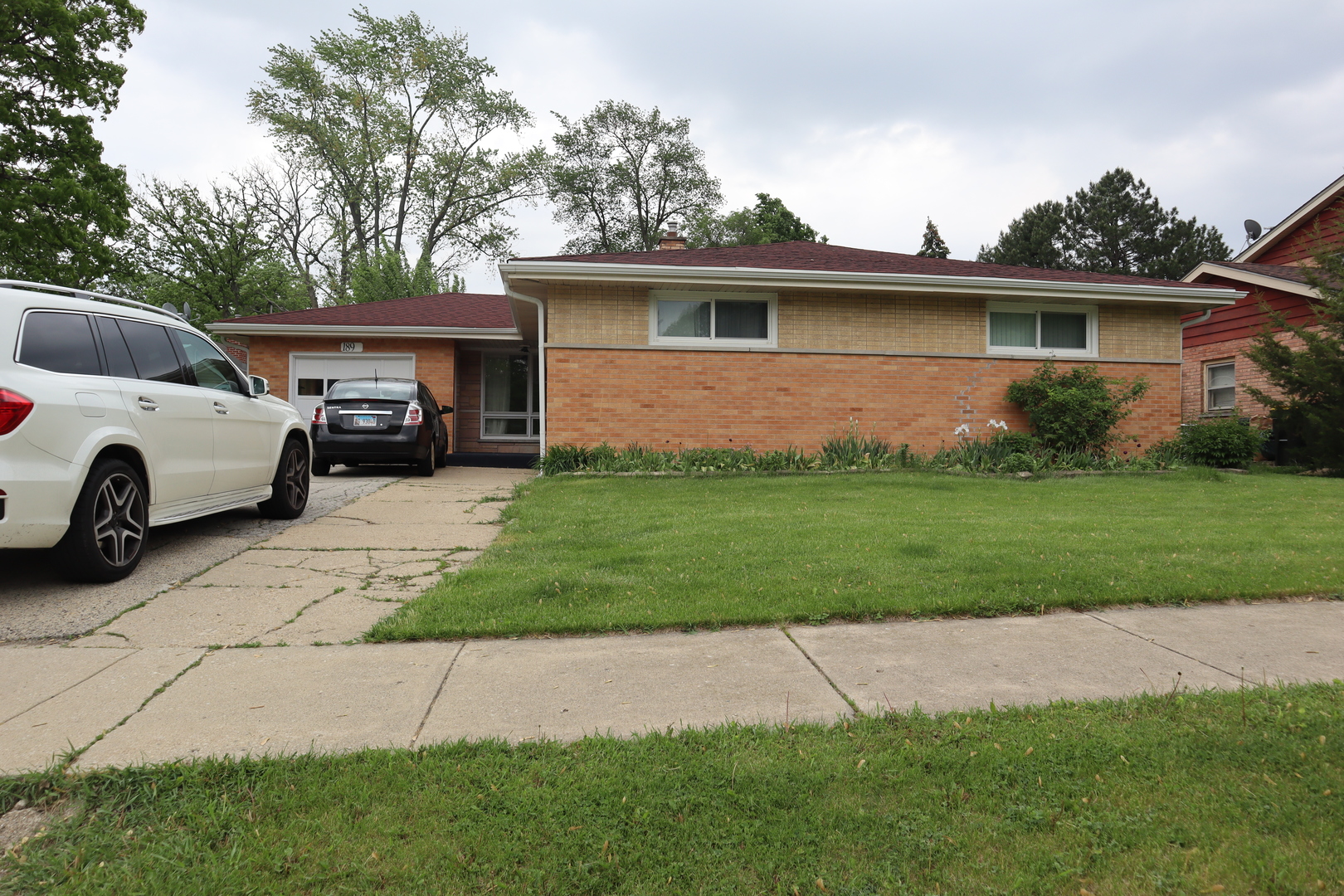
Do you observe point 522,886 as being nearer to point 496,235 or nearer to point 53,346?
point 53,346

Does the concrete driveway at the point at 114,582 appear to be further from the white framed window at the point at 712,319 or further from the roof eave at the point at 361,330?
the roof eave at the point at 361,330

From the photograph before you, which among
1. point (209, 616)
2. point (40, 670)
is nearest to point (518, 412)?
point (209, 616)

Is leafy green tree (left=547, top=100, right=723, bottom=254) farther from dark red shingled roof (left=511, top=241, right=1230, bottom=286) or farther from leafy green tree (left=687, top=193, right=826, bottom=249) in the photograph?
dark red shingled roof (left=511, top=241, right=1230, bottom=286)

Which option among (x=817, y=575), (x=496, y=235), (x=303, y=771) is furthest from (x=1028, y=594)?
(x=496, y=235)

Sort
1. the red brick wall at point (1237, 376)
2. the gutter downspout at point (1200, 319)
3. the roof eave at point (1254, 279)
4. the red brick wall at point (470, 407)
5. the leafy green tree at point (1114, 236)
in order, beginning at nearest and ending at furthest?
the gutter downspout at point (1200, 319) → the roof eave at point (1254, 279) → the red brick wall at point (1237, 376) → the red brick wall at point (470, 407) → the leafy green tree at point (1114, 236)

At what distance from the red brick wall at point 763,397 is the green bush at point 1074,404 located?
1.09 ft

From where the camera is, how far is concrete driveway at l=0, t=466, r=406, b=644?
406cm

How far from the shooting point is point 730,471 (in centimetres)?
1151

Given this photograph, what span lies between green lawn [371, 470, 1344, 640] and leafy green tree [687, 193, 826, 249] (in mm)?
33169

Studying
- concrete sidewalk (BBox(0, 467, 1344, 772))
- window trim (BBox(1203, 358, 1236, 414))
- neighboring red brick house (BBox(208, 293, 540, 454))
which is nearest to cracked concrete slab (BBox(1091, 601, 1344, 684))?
concrete sidewalk (BBox(0, 467, 1344, 772))

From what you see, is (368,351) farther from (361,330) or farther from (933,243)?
(933,243)

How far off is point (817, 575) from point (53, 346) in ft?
16.1

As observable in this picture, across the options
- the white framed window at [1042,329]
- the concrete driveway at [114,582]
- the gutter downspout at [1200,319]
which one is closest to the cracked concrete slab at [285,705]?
the concrete driveway at [114,582]

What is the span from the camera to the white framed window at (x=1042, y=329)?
1328 centimetres
